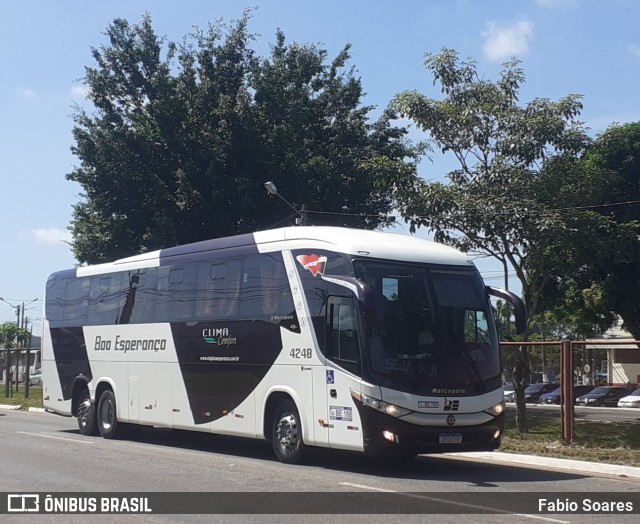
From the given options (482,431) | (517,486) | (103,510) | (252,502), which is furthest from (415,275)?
(103,510)

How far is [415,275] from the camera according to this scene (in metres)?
13.6

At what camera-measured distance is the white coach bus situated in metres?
13.0

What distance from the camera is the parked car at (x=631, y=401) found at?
53.5 ft

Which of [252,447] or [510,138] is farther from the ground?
[510,138]

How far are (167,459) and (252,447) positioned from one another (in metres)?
3.18

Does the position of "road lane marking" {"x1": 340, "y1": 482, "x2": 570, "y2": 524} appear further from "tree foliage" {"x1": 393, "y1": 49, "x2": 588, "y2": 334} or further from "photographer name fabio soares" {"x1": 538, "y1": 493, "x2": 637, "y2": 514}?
"tree foliage" {"x1": 393, "y1": 49, "x2": 588, "y2": 334}

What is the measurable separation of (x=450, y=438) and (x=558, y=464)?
272cm

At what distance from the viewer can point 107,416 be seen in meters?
20.2

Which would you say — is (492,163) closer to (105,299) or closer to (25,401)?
(105,299)

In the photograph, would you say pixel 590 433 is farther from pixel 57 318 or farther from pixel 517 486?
pixel 57 318

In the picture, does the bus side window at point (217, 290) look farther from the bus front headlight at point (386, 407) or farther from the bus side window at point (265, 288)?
the bus front headlight at point (386, 407)

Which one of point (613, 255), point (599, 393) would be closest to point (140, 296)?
point (599, 393)

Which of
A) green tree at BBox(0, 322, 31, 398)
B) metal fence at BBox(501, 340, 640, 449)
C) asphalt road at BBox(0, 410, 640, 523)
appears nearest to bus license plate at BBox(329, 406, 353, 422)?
asphalt road at BBox(0, 410, 640, 523)

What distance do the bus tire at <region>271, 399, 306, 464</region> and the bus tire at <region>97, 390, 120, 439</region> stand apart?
20.2 feet
